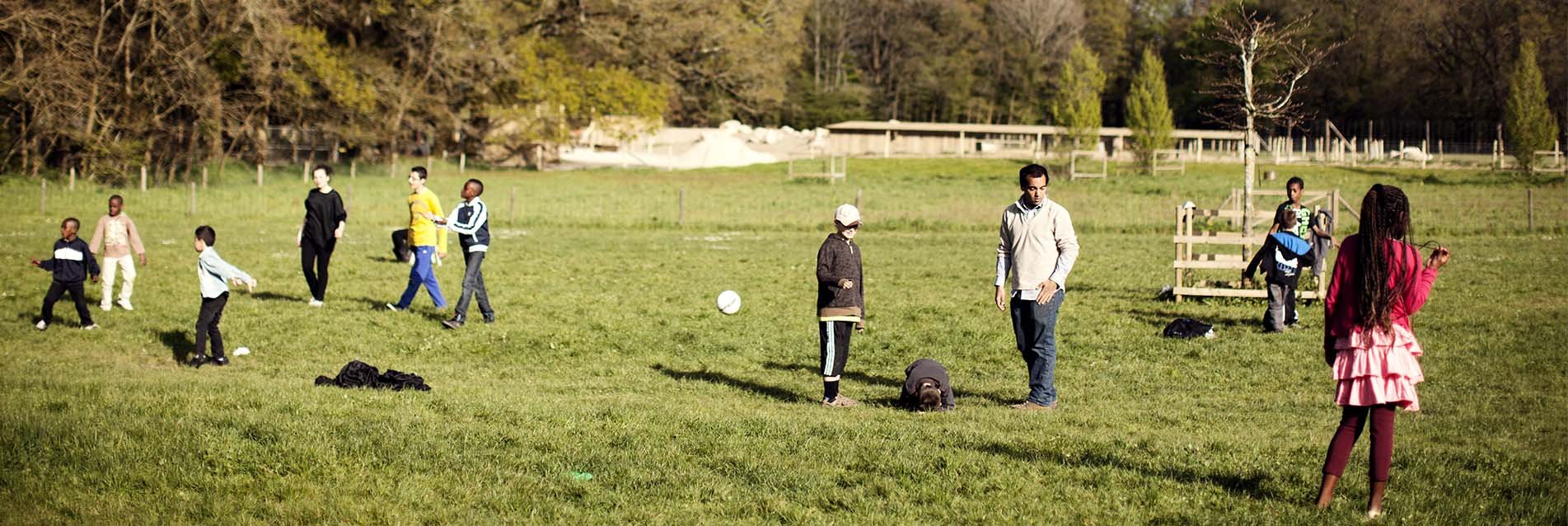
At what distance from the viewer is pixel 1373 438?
7.12 metres

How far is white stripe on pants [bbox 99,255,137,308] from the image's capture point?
17.6 metres

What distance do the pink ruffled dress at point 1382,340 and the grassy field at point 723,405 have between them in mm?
754

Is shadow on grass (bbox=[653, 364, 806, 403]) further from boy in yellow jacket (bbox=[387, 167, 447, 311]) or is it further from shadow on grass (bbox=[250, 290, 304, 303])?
shadow on grass (bbox=[250, 290, 304, 303])

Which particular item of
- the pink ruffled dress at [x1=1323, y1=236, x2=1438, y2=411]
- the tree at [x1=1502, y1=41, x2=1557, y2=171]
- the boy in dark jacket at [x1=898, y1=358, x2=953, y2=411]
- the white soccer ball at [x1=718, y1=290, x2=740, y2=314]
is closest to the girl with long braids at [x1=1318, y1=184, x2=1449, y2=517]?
the pink ruffled dress at [x1=1323, y1=236, x2=1438, y2=411]

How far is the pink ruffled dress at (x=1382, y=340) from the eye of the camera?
6.97 m

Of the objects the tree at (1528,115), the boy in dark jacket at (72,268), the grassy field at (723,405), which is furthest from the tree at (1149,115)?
the boy in dark jacket at (72,268)

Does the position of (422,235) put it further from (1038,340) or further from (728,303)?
(1038,340)

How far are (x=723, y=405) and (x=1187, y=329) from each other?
674cm

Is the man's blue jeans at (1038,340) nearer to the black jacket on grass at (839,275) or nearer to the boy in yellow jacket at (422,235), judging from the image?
the black jacket on grass at (839,275)

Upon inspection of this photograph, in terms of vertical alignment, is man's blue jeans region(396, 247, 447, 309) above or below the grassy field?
above

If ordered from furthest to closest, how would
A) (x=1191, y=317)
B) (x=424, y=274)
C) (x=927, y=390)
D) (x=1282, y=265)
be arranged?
(x=1191, y=317), (x=424, y=274), (x=1282, y=265), (x=927, y=390)

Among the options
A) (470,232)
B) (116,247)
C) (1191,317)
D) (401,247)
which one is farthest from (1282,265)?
(401,247)

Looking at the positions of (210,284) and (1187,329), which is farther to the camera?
(1187,329)

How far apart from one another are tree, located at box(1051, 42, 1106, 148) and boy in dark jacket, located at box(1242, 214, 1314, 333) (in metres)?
55.9
